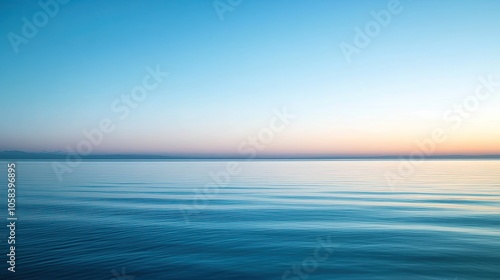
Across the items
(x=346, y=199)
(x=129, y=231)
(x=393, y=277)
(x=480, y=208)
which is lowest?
(x=393, y=277)

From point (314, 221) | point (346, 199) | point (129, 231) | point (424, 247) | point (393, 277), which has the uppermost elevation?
point (346, 199)

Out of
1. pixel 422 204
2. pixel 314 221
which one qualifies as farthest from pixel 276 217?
pixel 422 204

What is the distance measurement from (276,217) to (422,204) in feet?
45.2

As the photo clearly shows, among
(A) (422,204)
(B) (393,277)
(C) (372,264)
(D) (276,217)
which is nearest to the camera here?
(B) (393,277)

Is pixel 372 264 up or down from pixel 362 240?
down

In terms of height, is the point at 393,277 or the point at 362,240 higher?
the point at 362,240

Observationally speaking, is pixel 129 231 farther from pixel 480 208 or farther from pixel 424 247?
pixel 480 208

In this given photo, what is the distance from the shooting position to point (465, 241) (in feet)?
51.3

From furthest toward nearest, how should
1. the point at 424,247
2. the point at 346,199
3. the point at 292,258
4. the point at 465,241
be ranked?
the point at 346,199
the point at 465,241
the point at 424,247
the point at 292,258

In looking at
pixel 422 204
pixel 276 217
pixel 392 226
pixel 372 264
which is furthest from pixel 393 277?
pixel 422 204

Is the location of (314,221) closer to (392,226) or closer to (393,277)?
(392,226)

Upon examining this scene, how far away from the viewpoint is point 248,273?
1160 cm

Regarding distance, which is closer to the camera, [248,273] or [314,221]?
[248,273]

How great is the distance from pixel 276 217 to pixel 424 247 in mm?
9527
